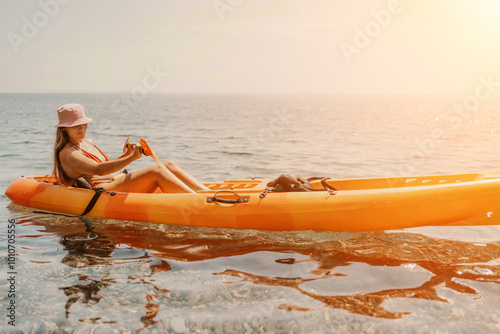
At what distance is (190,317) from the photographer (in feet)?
10.1

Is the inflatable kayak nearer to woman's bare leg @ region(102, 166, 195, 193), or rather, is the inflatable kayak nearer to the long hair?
woman's bare leg @ region(102, 166, 195, 193)

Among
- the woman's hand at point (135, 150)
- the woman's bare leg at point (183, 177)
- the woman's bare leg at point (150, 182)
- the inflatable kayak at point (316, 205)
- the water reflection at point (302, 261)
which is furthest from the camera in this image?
the woman's bare leg at point (183, 177)

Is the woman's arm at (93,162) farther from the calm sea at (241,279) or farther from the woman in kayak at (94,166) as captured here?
the calm sea at (241,279)

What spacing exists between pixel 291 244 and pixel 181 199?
1.31 meters

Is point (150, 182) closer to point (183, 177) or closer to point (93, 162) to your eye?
point (183, 177)

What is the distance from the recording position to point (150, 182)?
517cm

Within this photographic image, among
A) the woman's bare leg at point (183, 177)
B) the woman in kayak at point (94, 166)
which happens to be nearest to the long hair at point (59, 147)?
the woman in kayak at point (94, 166)

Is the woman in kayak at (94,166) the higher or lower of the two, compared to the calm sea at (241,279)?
higher

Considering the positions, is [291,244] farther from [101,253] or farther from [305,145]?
[305,145]

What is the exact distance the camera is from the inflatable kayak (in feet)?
14.1

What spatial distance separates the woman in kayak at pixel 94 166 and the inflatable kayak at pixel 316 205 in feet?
0.49

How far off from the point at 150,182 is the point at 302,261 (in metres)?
2.11

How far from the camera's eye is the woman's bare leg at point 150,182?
5055mm

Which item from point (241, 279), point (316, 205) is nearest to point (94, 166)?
point (241, 279)
